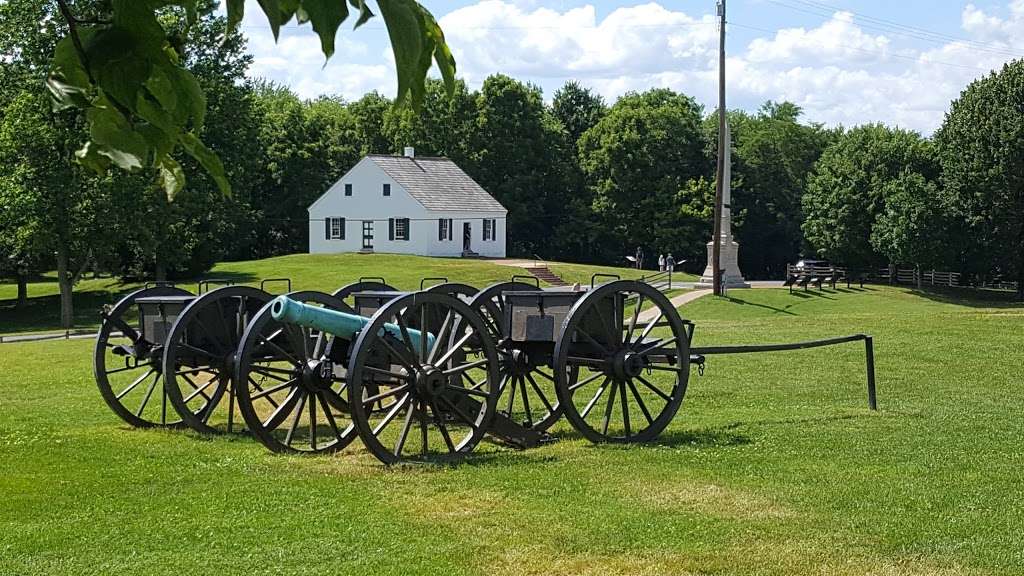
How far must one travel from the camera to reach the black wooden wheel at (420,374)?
10.2 meters

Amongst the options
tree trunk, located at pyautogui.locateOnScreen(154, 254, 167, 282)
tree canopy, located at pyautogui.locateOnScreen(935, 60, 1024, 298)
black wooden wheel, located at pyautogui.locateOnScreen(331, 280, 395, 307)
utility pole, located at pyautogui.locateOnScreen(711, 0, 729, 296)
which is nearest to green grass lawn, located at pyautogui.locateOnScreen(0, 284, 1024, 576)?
black wooden wheel, located at pyautogui.locateOnScreen(331, 280, 395, 307)

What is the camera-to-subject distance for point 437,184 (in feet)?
205

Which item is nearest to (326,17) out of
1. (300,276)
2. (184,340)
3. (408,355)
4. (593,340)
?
(408,355)

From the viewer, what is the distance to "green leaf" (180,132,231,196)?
75.6 inches

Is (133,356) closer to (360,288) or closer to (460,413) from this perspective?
(360,288)

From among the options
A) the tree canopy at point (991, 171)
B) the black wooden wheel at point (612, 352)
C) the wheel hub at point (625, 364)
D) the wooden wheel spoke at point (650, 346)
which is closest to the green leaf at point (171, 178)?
the black wooden wheel at point (612, 352)

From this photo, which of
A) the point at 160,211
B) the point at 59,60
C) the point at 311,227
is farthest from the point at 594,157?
the point at 59,60

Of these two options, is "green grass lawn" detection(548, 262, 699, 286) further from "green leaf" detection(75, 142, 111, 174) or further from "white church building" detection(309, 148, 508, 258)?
"green leaf" detection(75, 142, 111, 174)

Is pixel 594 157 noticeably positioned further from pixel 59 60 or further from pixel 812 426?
pixel 59 60

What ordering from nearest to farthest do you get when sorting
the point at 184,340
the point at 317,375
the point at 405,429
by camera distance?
the point at 405,429
the point at 317,375
the point at 184,340

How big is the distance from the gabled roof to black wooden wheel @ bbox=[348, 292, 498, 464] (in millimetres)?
48972

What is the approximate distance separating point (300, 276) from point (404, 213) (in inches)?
506

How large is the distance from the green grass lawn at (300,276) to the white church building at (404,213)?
3.32 m

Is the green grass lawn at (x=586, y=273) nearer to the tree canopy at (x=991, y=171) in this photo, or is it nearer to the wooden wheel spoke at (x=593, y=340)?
the tree canopy at (x=991, y=171)
